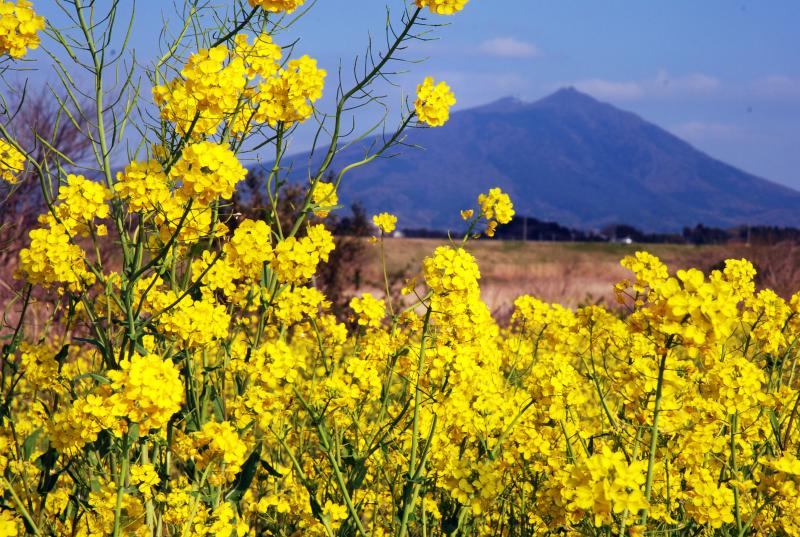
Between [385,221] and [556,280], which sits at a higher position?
[385,221]

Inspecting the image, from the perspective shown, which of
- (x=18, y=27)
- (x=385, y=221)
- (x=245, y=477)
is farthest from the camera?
(x=385, y=221)

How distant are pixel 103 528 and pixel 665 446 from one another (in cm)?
204

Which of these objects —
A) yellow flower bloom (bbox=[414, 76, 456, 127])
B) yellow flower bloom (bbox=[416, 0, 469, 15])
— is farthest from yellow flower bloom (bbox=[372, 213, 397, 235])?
yellow flower bloom (bbox=[416, 0, 469, 15])

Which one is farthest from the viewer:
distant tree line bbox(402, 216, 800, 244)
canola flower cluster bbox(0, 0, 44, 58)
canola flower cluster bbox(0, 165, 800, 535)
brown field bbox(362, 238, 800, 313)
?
distant tree line bbox(402, 216, 800, 244)

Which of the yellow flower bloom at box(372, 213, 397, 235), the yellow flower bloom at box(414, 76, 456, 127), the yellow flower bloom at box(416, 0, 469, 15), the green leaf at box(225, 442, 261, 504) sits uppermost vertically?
the yellow flower bloom at box(416, 0, 469, 15)

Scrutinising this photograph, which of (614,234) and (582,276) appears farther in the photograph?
(614,234)

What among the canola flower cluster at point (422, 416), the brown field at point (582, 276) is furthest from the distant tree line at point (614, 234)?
the canola flower cluster at point (422, 416)

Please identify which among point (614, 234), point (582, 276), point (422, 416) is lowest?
point (582, 276)

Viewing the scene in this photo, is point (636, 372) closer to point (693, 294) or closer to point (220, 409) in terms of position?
point (693, 294)

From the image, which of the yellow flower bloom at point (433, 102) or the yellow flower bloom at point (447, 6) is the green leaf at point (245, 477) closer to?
the yellow flower bloom at point (433, 102)

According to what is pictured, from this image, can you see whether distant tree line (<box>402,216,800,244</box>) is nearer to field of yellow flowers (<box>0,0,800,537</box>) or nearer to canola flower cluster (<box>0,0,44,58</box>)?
field of yellow flowers (<box>0,0,800,537</box>)

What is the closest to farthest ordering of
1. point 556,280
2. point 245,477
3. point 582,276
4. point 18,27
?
point 18,27
point 245,477
point 556,280
point 582,276

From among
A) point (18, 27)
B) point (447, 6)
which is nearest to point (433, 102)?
point (447, 6)

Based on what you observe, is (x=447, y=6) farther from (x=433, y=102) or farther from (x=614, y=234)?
(x=614, y=234)
